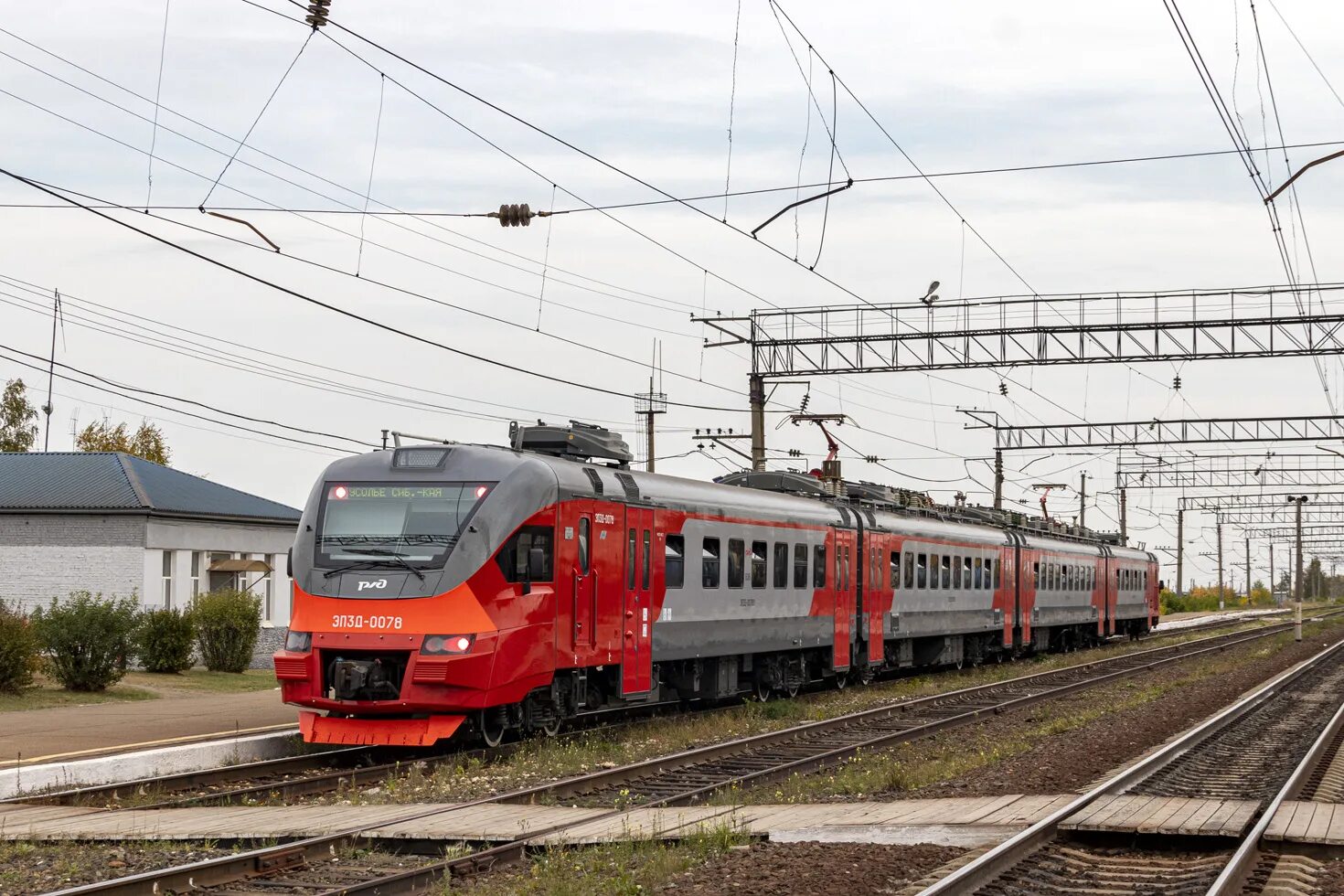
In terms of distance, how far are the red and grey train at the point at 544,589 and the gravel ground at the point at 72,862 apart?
5139mm

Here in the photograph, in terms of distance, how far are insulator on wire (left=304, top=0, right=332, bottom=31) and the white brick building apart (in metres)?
19.7

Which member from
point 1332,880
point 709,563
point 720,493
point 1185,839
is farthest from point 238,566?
point 1332,880

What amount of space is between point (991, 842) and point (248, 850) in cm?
496

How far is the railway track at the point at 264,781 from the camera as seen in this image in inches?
518

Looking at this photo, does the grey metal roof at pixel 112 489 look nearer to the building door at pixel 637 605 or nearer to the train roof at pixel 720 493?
the train roof at pixel 720 493

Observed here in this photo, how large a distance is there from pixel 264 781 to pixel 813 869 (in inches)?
275

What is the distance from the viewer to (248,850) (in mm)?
10430

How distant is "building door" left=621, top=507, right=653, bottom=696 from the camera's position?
1897cm

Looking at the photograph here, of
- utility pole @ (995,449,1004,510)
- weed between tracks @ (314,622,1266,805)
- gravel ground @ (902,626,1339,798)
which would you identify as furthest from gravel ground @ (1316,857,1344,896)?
utility pole @ (995,449,1004,510)

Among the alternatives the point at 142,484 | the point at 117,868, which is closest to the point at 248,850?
the point at 117,868

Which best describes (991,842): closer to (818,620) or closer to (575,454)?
(575,454)

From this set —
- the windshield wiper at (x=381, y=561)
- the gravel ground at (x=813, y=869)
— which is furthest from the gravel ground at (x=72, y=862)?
the windshield wiper at (x=381, y=561)

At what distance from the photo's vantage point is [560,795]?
44.6ft

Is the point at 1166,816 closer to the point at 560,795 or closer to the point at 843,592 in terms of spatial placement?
the point at 560,795
